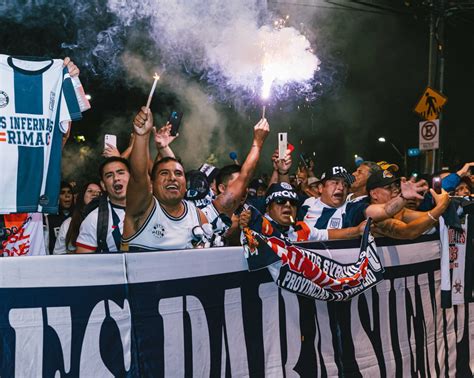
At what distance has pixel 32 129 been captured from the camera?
444cm

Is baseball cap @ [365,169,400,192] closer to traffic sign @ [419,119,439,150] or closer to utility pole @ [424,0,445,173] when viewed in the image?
traffic sign @ [419,119,439,150]

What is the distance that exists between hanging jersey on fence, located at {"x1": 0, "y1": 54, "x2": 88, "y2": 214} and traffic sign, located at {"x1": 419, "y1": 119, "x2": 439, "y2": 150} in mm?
9923

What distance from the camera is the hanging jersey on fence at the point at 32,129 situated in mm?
4348

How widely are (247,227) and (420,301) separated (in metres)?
2.19

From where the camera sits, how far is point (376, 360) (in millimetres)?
5328

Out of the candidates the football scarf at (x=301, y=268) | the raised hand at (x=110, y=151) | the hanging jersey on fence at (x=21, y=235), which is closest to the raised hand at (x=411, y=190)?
the football scarf at (x=301, y=268)

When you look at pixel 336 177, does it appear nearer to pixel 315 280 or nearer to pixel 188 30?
pixel 315 280

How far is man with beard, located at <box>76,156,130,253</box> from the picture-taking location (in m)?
5.12

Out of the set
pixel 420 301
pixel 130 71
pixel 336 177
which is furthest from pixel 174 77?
pixel 420 301

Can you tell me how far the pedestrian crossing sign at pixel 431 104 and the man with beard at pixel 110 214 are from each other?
8.97 metres

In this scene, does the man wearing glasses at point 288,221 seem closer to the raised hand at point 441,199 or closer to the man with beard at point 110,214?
the raised hand at point 441,199

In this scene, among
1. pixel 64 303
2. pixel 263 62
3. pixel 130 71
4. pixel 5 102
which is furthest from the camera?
pixel 130 71

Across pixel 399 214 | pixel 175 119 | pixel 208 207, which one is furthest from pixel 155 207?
pixel 399 214

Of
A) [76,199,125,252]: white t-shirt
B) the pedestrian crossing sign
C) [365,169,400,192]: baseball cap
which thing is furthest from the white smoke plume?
the pedestrian crossing sign
